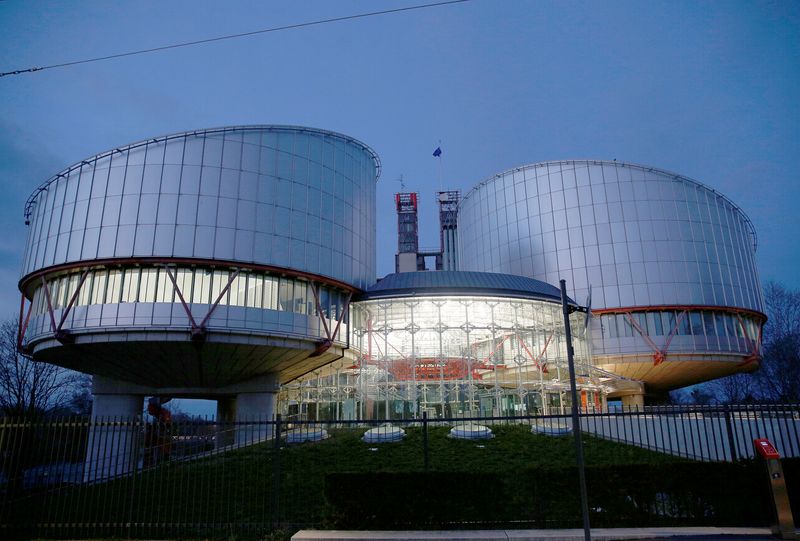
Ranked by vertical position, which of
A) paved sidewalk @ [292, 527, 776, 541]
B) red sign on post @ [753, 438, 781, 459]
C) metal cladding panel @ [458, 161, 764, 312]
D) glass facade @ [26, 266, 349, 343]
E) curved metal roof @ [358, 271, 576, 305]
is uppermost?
metal cladding panel @ [458, 161, 764, 312]

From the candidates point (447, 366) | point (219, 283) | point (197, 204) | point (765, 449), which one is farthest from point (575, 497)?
point (447, 366)

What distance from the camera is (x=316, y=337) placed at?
32781 millimetres

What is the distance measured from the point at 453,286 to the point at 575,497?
86.2 ft

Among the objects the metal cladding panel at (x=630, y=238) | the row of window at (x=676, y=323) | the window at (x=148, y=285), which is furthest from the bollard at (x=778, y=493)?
the metal cladding panel at (x=630, y=238)

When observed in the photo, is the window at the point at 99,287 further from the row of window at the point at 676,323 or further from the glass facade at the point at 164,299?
the row of window at the point at 676,323

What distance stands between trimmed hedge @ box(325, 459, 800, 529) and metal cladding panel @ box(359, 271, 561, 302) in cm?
2578

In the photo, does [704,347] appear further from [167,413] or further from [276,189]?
[167,413]

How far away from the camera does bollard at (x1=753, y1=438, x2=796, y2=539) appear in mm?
11852

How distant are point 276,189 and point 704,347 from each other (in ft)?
128

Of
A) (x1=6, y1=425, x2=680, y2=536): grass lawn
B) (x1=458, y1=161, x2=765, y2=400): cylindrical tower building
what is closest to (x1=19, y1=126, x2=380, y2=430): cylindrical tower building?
(x1=6, y1=425, x2=680, y2=536): grass lawn

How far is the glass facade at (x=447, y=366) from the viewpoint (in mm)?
37188

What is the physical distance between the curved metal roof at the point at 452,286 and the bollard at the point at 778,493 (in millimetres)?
26239

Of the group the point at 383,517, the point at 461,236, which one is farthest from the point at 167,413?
the point at 461,236

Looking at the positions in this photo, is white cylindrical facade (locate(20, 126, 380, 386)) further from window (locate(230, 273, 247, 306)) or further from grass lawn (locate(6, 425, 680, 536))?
grass lawn (locate(6, 425, 680, 536))
